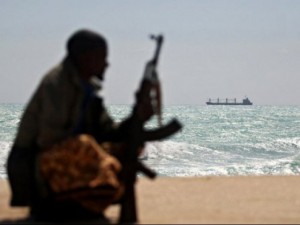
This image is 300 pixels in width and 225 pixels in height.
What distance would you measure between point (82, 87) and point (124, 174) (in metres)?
0.65

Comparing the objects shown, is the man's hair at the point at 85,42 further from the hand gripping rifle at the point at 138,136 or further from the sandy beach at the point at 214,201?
the sandy beach at the point at 214,201

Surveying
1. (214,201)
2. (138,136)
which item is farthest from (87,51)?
(214,201)

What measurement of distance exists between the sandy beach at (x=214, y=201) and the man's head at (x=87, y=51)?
1.18 metres

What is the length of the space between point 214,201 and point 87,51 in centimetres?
248

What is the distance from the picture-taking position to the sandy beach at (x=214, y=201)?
661 centimetres

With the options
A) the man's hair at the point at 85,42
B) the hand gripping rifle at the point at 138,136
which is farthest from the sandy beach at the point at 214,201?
the man's hair at the point at 85,42

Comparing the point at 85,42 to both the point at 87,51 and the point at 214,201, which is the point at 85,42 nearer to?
the point at 87,51

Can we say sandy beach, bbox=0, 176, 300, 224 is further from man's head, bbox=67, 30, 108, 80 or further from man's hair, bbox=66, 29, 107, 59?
man's hair, bbox=66, 29, 107, 59

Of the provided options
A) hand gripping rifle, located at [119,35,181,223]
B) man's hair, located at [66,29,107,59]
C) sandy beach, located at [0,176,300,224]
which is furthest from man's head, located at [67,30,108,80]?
sandy beach, located at [0,176,300,224]

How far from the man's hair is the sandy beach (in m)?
1.31

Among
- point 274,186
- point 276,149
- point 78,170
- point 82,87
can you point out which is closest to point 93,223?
point 78,170

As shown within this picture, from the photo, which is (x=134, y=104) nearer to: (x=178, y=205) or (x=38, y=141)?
(x=38, y=141)

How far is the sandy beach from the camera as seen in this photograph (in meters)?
6.61

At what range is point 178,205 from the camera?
7328mm
